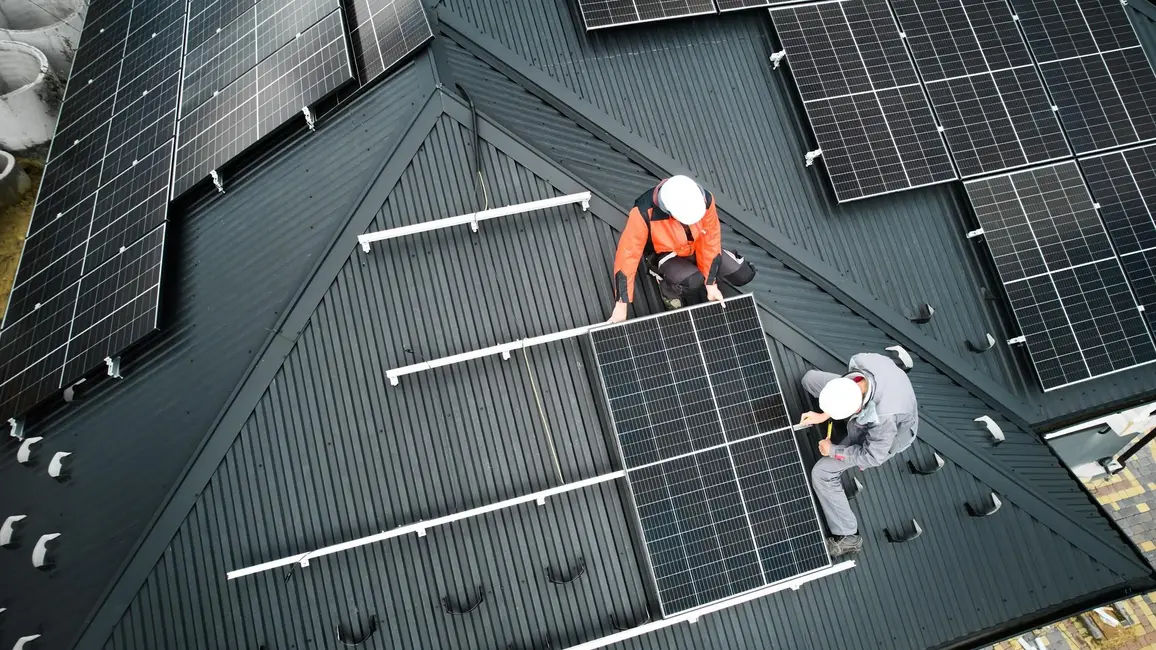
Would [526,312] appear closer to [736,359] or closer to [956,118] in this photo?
[736,359]

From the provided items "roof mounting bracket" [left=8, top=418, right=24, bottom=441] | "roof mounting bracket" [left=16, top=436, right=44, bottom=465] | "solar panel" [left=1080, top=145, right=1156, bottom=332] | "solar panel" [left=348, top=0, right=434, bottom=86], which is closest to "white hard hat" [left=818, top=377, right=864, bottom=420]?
"solar panel" [left=1080, top=145, right=1156, bottom=332]

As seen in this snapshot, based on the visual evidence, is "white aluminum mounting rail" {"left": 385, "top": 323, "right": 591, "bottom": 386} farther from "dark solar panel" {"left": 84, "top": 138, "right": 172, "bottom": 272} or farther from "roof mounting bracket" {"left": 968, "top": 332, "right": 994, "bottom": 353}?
"roof mounting bracket" {"left": 968, "top": 332, "right": 994, "bottom": 353}

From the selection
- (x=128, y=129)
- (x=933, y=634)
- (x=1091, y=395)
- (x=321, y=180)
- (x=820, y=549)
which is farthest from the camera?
(x=128, y=129)

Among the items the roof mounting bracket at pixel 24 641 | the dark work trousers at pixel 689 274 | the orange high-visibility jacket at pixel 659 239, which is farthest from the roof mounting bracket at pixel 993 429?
the roof mounting bracket at pixel 24 641

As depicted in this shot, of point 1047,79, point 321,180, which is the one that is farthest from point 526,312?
point 1047,79

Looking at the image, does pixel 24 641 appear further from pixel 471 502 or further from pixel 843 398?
pixel 843 398

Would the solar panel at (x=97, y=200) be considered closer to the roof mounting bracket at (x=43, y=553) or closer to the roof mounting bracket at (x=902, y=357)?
the roof mounting bracket at (x=43, y=553)
